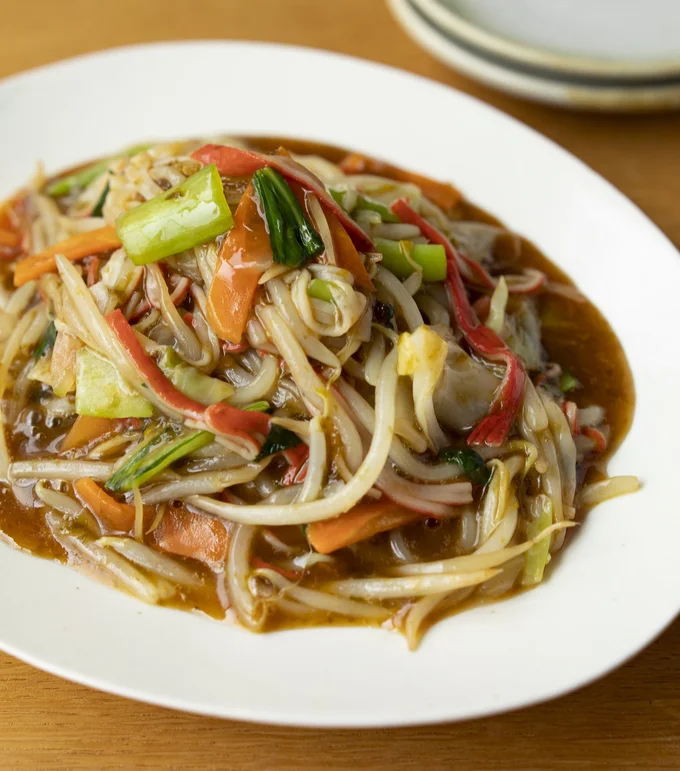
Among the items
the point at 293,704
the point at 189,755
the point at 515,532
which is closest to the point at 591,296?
the point at 515,532

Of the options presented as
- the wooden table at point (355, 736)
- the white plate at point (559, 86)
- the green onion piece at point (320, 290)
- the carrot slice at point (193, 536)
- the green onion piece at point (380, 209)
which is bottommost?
the wooden table at point (355, 736)

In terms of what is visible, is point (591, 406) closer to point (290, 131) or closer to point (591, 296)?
point (591, 296)

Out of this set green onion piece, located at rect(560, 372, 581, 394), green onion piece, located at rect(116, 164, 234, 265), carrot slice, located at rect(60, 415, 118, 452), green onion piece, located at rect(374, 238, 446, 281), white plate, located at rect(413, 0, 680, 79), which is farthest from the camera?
white plate, located at rect(413, 0, 680, 79)

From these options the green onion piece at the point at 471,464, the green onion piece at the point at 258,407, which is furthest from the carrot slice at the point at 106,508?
the green onion piece at the point at 471,464

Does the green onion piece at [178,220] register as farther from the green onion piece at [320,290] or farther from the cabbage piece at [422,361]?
the cabbage piece at [422,361]

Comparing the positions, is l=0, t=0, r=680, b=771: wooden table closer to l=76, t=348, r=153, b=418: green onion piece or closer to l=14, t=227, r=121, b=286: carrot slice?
l=76, t=348, r=153, b=418: green onion piece

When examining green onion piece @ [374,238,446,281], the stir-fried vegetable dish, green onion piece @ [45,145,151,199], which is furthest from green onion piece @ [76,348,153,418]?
green onion piece @ [45,145,151,199]
